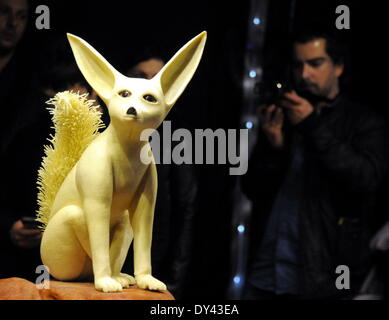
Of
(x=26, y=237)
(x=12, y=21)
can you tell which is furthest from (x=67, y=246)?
(x=12, y=21)

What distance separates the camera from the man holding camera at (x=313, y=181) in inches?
60.2

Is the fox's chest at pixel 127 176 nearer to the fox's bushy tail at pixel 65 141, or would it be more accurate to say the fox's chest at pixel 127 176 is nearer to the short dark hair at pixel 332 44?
the fox's bushy tail at pixel 65 141

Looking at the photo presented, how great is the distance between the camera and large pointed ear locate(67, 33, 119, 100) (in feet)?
3.80

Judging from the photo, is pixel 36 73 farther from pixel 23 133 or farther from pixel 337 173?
pixel 337 173

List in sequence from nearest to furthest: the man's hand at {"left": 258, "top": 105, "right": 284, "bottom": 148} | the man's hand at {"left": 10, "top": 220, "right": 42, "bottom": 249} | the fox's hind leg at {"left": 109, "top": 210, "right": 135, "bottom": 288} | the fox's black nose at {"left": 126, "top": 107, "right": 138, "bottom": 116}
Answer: the fox's black nose at {"left": 126, "top": 107, "right": 138, "bottom": 116}
the fox's hind leg at {"left": 109, "top": 210, "right": 135, "bottom": 288}
the man's hand at {"left": 10, "top": 220, "right": 42, "bottom": 249}
the man's hand at {"left": 258, "top": 105, "right": 284, "bottom": 148}

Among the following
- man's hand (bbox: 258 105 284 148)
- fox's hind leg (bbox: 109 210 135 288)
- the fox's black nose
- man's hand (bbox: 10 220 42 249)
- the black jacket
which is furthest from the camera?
man's hand (bbox: 258 105 284 148)

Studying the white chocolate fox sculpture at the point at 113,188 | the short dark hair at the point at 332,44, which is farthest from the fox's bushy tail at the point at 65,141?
the short dark hair at the point at 332,44

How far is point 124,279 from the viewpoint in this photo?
1.17 metres

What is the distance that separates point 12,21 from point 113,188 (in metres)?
0.51

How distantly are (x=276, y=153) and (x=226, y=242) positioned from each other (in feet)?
0.79

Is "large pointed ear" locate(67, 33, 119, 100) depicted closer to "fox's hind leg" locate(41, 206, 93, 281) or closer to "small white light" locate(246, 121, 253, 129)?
"fox's hind leg" locate(41, 206, 93, 281)

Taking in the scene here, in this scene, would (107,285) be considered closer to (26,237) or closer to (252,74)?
(26,237)

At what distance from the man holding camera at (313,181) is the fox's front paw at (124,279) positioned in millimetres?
461

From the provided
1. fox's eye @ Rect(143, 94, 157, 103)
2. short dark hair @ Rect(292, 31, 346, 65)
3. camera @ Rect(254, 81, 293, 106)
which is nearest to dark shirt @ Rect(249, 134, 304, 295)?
camera @ Rect(254, 81, 293, 106)
